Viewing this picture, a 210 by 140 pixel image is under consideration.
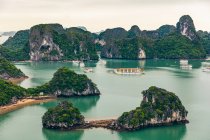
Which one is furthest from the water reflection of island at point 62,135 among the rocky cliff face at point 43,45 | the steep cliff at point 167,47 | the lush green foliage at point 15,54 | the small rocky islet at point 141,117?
the steep cliff at point 167,47

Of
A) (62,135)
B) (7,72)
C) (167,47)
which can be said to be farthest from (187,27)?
(62,135)

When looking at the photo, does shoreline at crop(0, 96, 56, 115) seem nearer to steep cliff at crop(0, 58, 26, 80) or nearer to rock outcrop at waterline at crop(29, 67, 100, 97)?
rock outcrop at waterline at crop(29, 67, 100, 97)

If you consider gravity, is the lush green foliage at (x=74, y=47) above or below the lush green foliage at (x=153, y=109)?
above

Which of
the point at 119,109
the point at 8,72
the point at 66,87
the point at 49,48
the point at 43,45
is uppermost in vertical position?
the point at 43,45

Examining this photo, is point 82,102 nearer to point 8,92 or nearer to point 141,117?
point 8,92

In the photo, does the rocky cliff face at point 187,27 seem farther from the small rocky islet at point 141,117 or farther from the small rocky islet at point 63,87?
the small rocky islet at point 141,117

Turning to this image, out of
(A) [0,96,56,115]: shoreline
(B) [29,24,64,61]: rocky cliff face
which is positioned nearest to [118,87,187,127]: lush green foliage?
(A) [0,96,56,115]: shoreline

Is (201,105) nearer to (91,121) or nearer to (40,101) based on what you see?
(91,121)
